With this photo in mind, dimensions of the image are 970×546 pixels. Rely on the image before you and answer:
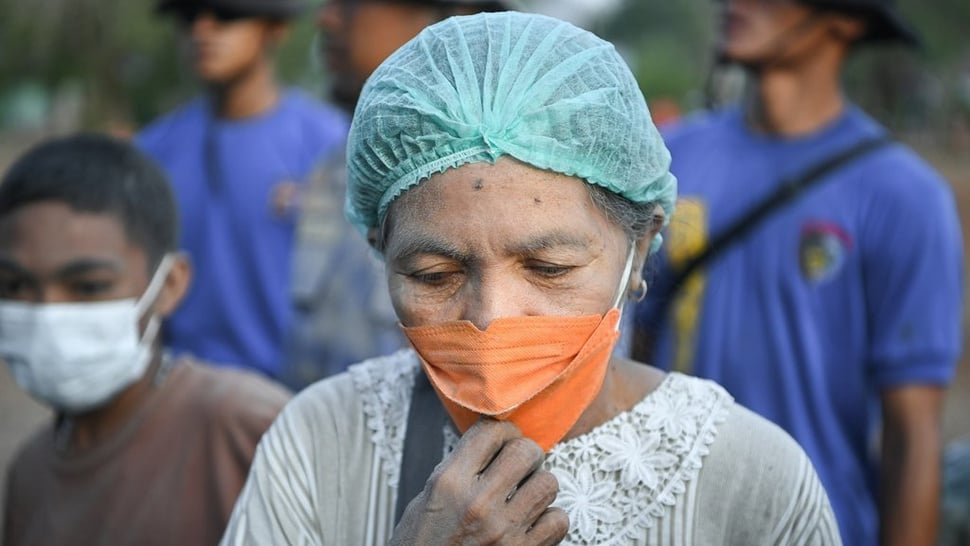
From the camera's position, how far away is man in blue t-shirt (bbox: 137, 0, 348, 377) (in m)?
5.32

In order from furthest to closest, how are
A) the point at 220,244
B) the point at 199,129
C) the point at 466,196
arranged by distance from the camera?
the point at 199,129
the point at 220,244
the point at 466,196

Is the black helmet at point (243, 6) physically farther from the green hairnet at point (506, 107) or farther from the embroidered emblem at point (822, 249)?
the green hairnet at point (506, 107)

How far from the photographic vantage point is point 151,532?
3355mm

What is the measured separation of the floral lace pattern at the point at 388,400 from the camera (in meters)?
2.53

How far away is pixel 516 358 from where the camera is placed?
2219 mm

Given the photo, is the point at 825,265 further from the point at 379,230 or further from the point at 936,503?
the point at 379,230

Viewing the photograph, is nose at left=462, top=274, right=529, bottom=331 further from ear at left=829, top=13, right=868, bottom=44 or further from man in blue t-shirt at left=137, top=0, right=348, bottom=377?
man in blue t-shirt at left=137, top=0, right=348, bottom=377

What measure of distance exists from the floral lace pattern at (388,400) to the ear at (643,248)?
56cm

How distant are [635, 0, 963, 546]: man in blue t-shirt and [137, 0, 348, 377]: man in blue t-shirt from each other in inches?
72.6

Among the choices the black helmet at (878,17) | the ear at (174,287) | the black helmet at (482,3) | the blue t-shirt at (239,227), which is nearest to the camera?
the ear at (174,287)

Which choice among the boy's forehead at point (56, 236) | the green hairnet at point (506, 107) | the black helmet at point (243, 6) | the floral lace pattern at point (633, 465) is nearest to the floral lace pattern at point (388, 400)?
the floral lace pattern at point (633, 465)

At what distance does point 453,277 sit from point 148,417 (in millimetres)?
1666

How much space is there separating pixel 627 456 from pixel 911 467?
1722 mm

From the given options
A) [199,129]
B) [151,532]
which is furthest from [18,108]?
[151,532]
